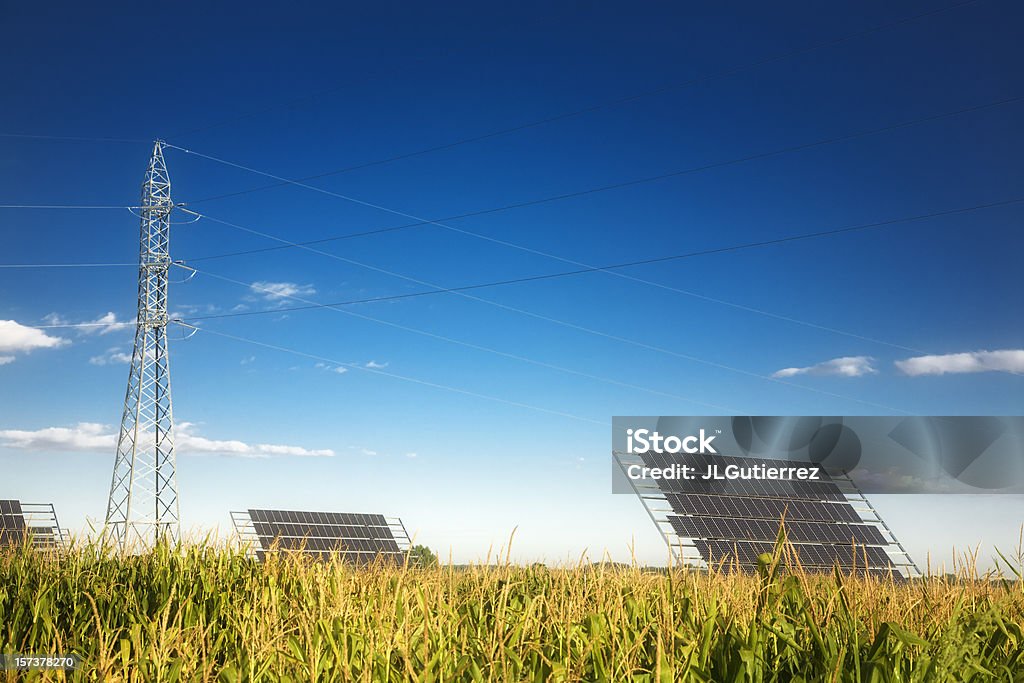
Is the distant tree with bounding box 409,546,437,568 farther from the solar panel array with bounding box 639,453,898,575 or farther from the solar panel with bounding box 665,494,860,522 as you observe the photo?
the solar panel with bounding box 665,494,860,522

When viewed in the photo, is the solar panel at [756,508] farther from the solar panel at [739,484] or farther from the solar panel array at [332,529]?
the solar panel array at [332,529]

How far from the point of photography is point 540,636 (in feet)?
18.7

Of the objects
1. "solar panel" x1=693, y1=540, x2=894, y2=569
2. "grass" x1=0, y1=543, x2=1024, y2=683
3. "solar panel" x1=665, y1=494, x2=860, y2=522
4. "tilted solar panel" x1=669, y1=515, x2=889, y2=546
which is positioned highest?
"grass" x1=0, y1=543, x2=1024, y2=683

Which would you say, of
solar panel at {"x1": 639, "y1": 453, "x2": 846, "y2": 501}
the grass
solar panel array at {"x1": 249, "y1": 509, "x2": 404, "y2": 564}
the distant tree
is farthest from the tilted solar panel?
the grass

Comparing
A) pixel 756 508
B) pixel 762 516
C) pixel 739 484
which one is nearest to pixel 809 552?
pixel 762 516

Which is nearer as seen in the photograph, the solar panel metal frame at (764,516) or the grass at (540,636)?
the grass at (540,636)

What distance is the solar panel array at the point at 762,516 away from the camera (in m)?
23.2

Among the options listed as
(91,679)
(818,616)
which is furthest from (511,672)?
(91,679)

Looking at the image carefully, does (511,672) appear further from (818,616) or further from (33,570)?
(33,570)

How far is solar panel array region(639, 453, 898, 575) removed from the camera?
23203mm

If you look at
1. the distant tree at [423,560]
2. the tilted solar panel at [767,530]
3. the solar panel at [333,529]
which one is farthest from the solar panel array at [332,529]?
the distant tree at [423,560]

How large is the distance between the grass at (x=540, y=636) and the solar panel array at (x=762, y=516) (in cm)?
1557

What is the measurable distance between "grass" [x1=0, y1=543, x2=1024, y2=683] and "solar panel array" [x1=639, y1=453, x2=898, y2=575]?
15.6 metres

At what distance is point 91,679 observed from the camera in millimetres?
5453
